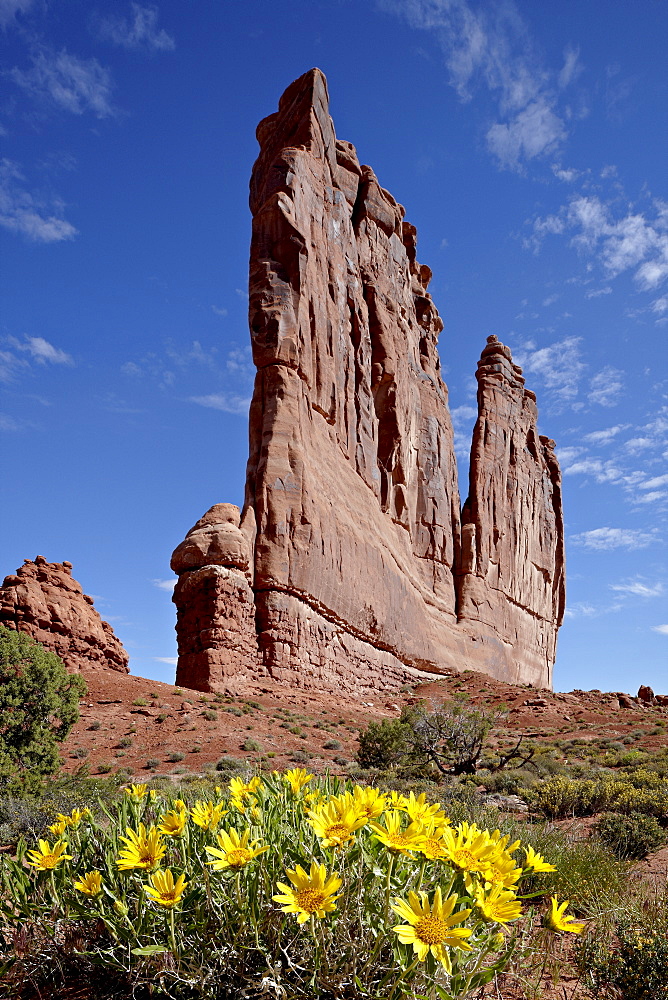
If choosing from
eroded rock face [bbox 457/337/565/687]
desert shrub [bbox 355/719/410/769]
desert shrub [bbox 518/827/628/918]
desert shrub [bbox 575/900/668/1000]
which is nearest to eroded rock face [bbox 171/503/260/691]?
desert shrub [bbox 355/719/410/769]

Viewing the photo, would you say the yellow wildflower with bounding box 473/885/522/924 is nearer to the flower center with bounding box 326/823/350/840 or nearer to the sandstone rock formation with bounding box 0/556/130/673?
the flower center with bounding box 326/823/350/840

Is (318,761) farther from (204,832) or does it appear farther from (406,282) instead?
(406,282)

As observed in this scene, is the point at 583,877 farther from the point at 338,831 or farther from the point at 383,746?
the point at 383,746

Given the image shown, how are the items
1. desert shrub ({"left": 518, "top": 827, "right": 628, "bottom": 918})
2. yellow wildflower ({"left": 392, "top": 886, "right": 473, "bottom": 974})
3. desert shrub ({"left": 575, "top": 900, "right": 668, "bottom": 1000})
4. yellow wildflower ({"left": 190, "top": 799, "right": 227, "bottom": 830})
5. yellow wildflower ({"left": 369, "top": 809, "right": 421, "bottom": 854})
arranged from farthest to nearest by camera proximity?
1. desert shrub ({"left": 518, "top": 827, "right": 628, "bottom": 918})
2. desert shrub ({"left": 575, "top": 900, "right": 668, "bottom": 1000})
3. yellow wildflower ({"left": 190, "top": 799, "right": 227, "bottom": 830})
4. yellow wildflower ({"left": 369, "top": 809, "right": 421, "bottom": 854})
5. yellow wildflower ({"left": 392, "top": 886, "right": 473, "bottom": 974})

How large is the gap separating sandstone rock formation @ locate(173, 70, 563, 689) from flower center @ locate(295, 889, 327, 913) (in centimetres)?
2043

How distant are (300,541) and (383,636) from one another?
29.6ft

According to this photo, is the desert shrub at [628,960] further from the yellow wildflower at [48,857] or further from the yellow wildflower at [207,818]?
the yellow wildflower at [48,857]

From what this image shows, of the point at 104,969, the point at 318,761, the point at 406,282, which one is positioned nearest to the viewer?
the point at 104,969

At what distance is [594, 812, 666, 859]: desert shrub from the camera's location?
5961 millimetres

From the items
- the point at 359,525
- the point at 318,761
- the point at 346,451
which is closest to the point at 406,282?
the point at 346,451

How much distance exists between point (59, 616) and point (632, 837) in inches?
707

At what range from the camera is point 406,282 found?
142 ft

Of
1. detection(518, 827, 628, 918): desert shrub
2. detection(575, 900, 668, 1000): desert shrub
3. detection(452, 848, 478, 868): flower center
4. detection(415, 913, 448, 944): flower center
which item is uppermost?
detection(452, 848, 478, 868): flower center

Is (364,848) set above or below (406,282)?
below
